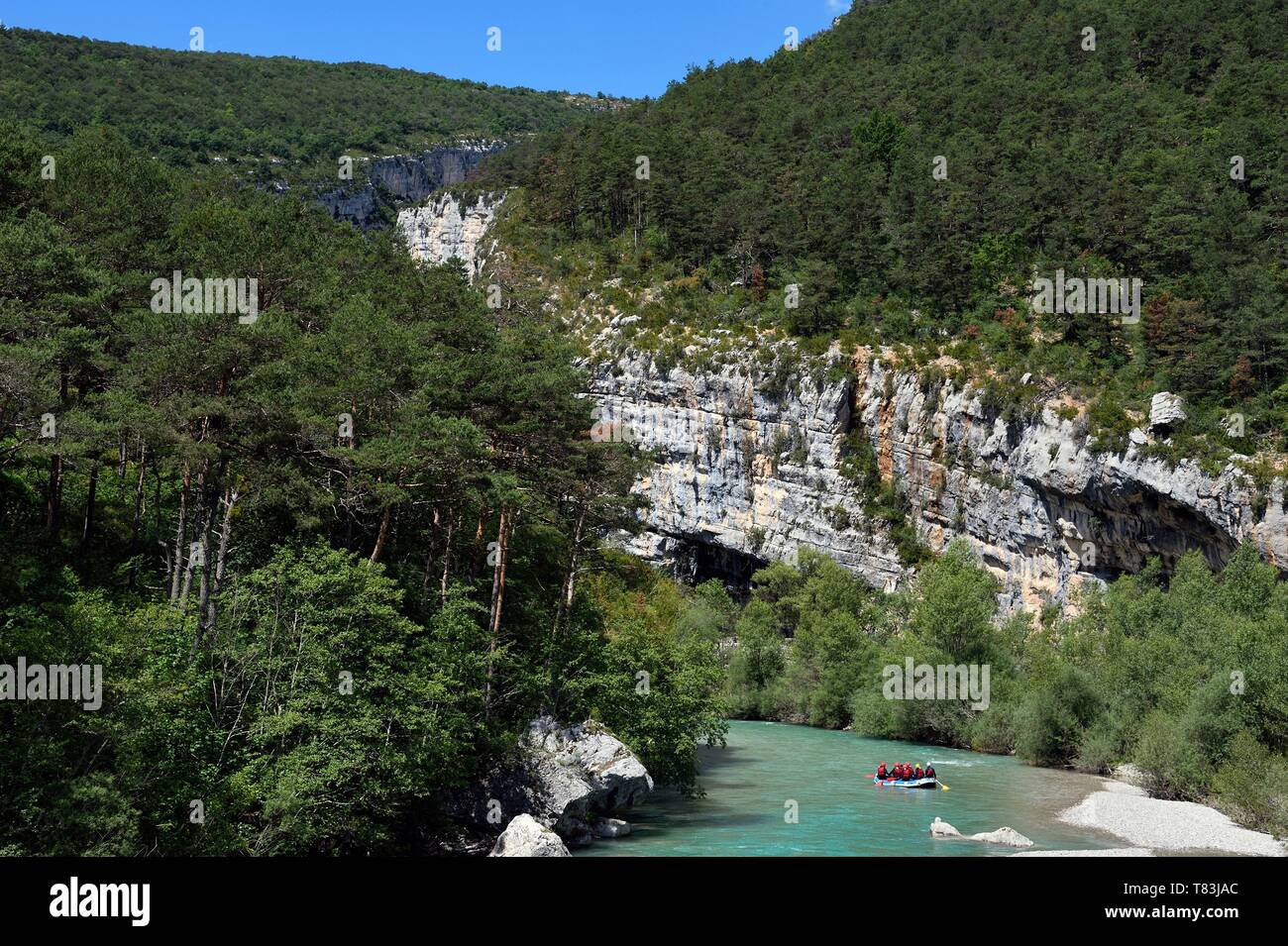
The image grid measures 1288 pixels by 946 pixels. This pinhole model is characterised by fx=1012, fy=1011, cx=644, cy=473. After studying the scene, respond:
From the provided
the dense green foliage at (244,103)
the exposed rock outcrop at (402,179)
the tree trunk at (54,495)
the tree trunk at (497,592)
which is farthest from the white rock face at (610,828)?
the exposed rock outcrop at (402,179)

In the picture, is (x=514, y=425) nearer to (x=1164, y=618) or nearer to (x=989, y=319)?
(x=1164, y=618)

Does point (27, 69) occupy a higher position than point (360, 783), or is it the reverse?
point (27, 69)

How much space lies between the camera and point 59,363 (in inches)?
925

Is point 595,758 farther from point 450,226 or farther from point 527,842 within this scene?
point 450,226

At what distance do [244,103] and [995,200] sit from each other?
330ft

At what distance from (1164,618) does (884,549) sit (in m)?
26.5

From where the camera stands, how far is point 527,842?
2061 centimetres

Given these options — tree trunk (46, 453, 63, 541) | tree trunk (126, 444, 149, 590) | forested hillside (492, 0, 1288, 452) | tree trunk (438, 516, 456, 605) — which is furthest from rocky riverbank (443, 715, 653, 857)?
forested hillside (492, 0, 1288, 452)

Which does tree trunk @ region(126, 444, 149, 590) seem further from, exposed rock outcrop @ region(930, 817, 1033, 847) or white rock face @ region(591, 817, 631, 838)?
exposed rock outcrop @ region(930, 817, 1033, 847)

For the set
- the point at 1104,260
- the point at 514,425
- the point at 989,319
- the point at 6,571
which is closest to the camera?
the point at 6,571

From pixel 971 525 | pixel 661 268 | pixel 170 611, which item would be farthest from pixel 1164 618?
pixel 661 268

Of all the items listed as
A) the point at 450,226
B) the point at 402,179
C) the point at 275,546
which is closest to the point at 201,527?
the point at 275,546

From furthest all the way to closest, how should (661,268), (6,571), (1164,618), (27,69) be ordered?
(27,69), (661,268), (1164,618), (6,571)

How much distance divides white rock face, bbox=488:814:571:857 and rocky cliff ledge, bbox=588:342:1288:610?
104 feet
